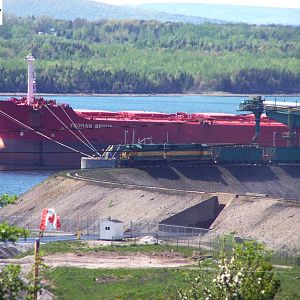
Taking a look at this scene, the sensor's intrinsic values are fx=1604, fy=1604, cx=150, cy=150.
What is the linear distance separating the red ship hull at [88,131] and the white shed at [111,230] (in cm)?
3068

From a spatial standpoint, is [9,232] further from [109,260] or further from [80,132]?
[80,132]

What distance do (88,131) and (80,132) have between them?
0.67m

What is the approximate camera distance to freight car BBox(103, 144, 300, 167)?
61656 mm

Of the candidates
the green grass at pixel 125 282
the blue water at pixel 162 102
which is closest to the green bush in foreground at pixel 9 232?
the green grass at pixel 125 282

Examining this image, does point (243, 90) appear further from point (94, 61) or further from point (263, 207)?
point (263, 207)

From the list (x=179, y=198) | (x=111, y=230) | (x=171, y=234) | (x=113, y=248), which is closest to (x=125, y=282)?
(x=113, y=248)

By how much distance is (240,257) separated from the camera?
83.5 feet

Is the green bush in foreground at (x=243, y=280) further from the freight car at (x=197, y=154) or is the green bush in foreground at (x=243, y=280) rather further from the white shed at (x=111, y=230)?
the freight car at (x=197, y=154)

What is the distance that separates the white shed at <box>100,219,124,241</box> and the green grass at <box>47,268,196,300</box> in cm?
770

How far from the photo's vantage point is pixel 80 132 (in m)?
76.3

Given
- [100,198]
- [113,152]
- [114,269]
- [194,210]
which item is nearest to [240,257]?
[114,269]

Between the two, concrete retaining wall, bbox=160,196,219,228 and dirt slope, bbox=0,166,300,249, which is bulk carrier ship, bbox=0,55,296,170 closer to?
dirt slope, bbox=0,166,300,249

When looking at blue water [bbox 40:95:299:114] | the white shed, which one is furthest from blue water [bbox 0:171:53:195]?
blue water [bbox 40:95:299:114]

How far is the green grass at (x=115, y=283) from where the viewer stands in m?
32.8
